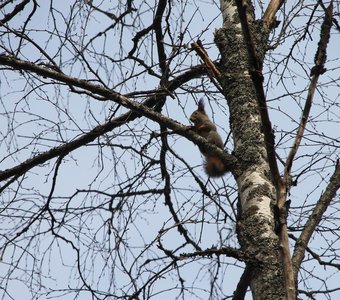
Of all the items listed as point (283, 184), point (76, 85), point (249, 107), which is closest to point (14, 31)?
point (76, 85)

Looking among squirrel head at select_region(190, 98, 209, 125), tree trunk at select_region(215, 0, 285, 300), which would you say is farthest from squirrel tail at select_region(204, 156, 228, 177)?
tree trunk at select_region(215, 0, 285, 300)

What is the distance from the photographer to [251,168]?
275 cm

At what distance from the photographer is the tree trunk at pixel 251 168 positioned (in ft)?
7.77

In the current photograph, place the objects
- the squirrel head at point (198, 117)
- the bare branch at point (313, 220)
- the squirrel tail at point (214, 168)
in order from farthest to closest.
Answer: the squirrel head at point (198, 117), the squirrel tail at point (214, 168), the bare branch at point (313, 220)

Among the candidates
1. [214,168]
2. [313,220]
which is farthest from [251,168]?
[214,168]

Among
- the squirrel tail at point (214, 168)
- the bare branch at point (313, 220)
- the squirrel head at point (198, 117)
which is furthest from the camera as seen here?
the squirrel head at point (198, 117)

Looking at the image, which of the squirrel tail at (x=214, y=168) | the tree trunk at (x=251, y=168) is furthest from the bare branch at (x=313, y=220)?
the squirrel tail at (x=214, y=168)

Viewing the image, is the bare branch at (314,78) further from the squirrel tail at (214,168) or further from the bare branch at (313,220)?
the squirrel tail at (214,168)

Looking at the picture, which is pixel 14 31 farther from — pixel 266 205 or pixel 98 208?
pixel 266 205

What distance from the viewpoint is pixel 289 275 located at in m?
2.01

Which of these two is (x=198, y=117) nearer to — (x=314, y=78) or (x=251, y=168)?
(x=251, y=168)

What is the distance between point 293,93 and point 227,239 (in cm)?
82

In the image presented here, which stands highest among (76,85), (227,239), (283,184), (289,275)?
(76,85)

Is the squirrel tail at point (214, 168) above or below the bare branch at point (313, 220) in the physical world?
above
